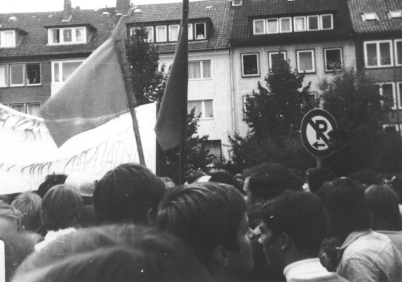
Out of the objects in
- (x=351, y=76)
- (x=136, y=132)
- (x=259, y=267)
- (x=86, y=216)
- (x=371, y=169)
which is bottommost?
(x=259, y=267)

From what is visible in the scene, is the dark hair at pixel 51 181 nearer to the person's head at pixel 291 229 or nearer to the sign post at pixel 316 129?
the person's head at pixel 291 229

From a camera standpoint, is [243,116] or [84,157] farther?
[84,157]

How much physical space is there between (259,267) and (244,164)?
412mm

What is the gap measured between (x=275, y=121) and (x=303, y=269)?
1.64 feet

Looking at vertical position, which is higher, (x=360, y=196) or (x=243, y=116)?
(x=243, y=116)

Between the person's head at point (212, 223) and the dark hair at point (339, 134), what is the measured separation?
0.65 m

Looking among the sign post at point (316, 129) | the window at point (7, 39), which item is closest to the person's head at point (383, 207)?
the sign post at point (316, 129)

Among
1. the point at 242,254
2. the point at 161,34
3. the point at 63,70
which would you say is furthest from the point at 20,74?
the point at 242,254

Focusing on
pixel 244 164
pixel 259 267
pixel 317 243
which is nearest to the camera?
pixel 317 243

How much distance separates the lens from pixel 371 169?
2.06 metres

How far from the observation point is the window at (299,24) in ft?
6.50

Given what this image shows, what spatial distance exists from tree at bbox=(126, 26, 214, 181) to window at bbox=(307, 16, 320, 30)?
1.66 feet

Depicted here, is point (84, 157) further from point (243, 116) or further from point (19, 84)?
point (243, 116)

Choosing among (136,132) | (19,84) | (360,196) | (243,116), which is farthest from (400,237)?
(19,84)
